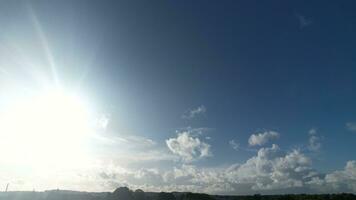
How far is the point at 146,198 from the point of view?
160500mm

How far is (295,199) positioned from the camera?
152250mm

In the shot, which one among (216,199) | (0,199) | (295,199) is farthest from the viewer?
(0,199)

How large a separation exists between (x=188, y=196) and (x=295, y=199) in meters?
47.8

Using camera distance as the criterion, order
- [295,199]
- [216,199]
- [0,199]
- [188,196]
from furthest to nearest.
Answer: [0,199]
[216,199]
[188,196]
[295,199]

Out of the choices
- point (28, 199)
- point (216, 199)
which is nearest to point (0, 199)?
point (28, 199)

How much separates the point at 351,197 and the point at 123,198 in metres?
102

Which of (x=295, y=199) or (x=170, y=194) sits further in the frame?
(x=170, y=194)

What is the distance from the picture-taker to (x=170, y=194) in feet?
537

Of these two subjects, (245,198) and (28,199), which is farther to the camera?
(28,199)

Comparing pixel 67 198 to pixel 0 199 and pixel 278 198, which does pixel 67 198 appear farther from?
pixel 278 198

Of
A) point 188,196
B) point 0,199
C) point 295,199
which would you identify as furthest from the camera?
point 0,199

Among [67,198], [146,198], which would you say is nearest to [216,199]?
[146,198]

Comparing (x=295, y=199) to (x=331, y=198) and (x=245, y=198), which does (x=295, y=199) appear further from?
(x=245, y=198)

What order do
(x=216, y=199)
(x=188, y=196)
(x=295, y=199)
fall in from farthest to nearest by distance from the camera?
(x=216, y=199), (x=188, y=196), (x=295, y=199)
